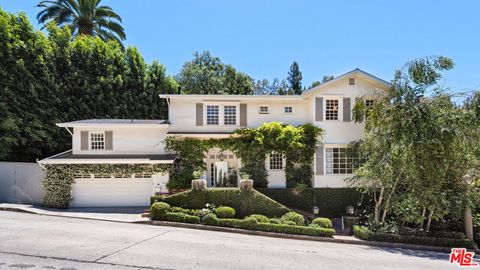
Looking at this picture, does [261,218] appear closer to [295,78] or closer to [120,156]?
[120,156]

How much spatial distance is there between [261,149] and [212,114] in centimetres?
403

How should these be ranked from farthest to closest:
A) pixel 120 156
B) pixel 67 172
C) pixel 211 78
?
pixel 211 78
pixel 120 156
pixel 67 172

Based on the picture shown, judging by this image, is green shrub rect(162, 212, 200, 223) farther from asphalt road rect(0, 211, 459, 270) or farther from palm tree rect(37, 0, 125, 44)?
palm tree rect(37, 0, 125, 44)

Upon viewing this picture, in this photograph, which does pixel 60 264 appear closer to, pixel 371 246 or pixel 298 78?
pixel 371 246

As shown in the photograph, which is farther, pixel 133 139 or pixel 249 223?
pixel 133 139

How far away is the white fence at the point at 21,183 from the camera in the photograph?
18.5 m

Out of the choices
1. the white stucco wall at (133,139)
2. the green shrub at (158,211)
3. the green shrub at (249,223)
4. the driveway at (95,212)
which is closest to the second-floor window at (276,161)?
the green shrub at (249,223)

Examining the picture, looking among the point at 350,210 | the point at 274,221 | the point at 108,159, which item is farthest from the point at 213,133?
the point at 350,210

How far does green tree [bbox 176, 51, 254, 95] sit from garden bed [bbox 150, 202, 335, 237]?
2535cm

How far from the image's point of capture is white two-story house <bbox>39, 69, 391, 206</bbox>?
18562 mm

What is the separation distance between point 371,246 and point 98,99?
23.1 m

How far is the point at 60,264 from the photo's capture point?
26.4 ft

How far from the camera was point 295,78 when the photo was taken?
49031mm

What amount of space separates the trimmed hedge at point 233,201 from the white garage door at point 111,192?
105 inches
